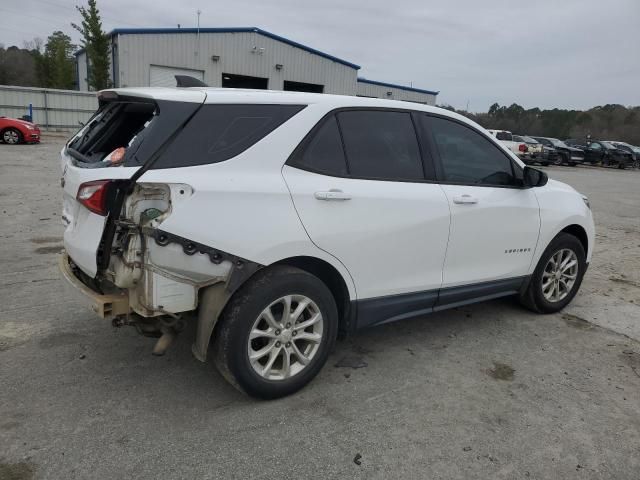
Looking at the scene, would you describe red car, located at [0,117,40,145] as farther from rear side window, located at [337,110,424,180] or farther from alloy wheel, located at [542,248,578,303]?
alloy wheel, located at [542,248,578,303]

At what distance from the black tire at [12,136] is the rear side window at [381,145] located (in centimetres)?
1884

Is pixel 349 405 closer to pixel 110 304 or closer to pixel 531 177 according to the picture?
pixel 110 304

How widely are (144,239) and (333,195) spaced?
43.8 inches

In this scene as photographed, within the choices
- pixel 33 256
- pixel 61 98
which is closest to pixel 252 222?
pixel 33 256

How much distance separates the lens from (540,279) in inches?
185

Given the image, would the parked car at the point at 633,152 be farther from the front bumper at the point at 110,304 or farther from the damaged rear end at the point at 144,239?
the front bumper at the point at 110,304

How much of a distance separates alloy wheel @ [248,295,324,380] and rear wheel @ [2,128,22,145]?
1903 cm

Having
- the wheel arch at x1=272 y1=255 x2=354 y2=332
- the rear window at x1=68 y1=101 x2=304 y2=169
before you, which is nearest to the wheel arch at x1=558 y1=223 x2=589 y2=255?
the wheel arch at x1=272 y1=255 x2=354 y2=332

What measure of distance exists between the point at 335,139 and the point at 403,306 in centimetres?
126

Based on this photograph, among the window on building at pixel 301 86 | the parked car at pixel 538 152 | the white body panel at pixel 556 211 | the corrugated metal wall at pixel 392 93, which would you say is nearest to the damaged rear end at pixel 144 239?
the white body panel at pixel 556 211

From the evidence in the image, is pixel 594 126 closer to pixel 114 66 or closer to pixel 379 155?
pixel 114 66

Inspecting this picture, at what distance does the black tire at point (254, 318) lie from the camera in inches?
114

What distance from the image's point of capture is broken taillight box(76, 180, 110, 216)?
271 cm

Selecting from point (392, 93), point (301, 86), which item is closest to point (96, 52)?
point (301, 86)
